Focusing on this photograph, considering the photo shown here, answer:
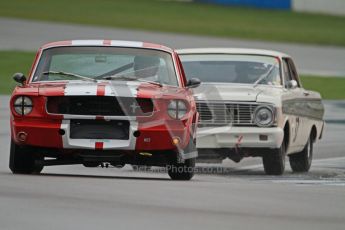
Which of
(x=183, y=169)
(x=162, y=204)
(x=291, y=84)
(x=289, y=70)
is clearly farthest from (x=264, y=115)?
(x=162, y=204)

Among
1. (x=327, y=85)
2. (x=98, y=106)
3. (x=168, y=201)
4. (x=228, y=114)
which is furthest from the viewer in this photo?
(x=327, y=85)

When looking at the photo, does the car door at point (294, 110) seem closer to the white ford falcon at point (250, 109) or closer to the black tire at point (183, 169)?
the white ford falcon at point (250, 109)

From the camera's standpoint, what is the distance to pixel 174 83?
1202 centimetres

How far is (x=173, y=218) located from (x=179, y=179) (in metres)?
3.36

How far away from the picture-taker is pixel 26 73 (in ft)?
90.8

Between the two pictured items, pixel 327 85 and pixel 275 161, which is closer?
pixel 275 161

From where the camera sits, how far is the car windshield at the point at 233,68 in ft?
47.3

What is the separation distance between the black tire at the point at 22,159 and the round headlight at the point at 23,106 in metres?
0.31

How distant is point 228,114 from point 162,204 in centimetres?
467

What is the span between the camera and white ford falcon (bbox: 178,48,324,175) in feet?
43.5
